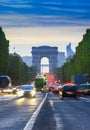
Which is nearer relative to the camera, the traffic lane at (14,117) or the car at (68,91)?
the traffic lane at (14,117)

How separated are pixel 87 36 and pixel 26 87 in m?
72.8

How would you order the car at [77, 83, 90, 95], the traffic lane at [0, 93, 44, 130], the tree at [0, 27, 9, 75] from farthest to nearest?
the tree at [0, 27, 9, 75] < the car at [77, 83, 90, 95] < the traffic lane at [0, 93, 44, 130]

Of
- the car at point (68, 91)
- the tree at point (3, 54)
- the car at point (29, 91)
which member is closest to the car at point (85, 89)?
the car at point (29, 91)

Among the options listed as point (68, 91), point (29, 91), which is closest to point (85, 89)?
point (29, 91)

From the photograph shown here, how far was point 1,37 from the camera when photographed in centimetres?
14888

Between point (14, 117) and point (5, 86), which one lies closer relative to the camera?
point (14, 117)

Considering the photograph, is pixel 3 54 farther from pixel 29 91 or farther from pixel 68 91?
pixel 68 91

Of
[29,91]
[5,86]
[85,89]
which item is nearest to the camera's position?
[29,91]

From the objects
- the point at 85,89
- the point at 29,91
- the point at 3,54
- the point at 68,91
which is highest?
the point at 3,54

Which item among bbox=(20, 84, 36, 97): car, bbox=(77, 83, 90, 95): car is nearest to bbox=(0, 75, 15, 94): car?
bbox=(77, 83, 90, 95): car

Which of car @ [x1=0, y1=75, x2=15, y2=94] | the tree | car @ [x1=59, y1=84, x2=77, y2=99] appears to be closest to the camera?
car @ [x1=59, y1=84, x2=77, y2=99]

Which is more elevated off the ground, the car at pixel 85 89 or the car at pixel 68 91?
the car at pixel 85 89

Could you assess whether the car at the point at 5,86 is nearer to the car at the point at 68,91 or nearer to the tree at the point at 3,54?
the tree at the point at 3,54

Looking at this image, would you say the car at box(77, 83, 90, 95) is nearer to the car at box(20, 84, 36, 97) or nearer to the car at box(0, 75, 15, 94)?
the car at box(20, 84, 36, 97)
